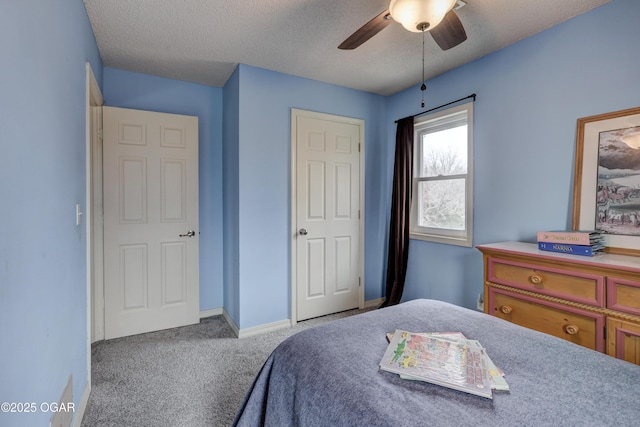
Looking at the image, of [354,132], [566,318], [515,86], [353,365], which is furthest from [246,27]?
[566,318]

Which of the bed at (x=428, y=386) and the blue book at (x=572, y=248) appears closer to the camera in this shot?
the bed at (x=428, y=386)

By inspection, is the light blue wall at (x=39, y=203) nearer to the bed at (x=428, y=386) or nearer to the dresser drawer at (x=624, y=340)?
the bed at (x=428, y=386)

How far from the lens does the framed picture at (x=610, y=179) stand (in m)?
1.79

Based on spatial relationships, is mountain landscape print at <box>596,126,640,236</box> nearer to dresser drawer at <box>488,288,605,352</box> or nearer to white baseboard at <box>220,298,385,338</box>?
dresser drawer at <box>488,288,605,352</box>

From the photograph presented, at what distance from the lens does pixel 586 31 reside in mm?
1974

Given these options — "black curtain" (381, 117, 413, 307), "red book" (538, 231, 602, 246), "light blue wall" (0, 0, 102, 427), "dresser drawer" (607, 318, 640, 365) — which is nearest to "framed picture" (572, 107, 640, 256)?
"red book" (538, 231, 602, 246)

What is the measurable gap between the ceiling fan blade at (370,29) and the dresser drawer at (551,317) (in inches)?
71.6

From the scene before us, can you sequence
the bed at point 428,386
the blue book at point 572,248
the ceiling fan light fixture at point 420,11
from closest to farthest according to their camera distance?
the bed at point 428,386 → the ceiling fan light fixture at point 420,11 → the blue book at point 572,248

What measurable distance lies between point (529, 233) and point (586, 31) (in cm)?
137

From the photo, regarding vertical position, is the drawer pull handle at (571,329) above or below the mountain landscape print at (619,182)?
below

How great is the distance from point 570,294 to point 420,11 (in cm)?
172

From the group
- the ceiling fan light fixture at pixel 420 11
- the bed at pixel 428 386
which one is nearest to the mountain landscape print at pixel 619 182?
the bed at pixel 428 386

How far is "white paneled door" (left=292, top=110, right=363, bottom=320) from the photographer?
120 inches

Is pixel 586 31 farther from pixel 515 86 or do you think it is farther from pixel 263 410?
pixel 263 410
